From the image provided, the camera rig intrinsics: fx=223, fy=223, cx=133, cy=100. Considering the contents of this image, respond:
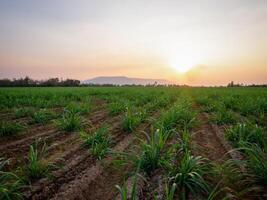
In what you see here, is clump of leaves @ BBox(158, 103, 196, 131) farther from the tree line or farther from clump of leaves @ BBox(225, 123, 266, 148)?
the tree line

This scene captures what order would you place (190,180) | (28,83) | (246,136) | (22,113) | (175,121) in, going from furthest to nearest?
(28,83)
(22,113)
(175,121)
(246,136)
(190,180)

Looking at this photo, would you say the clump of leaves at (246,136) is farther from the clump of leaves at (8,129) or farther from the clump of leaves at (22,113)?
the clump of leaves at (22,113)

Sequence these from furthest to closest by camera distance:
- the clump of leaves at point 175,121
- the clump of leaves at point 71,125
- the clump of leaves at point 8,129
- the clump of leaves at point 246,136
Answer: the clump of leaves at point 71,125 < the clump of leaves at point 175,121 < the clump of leaves at point 8,129 < the clump of leaves at point 246,136

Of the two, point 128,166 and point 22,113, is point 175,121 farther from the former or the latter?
point 22,113

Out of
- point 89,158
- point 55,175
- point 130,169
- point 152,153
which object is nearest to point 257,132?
point 152,153

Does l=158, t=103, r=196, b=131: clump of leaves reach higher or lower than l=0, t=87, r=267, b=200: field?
higher

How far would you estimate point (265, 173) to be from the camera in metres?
2.74

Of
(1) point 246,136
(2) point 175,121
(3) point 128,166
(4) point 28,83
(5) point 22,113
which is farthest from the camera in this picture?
(4) point 28,83

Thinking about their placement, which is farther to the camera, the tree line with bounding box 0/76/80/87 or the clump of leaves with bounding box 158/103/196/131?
the tree line with bounding box 0/76/80/87

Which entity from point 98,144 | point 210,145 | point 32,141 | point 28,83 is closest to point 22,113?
point 32,141

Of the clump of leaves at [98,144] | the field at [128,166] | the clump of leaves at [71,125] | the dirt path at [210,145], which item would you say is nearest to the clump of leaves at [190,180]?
the field at [128,166]

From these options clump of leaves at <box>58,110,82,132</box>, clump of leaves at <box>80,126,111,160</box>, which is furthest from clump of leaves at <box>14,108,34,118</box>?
clump of leaves at <box>80,126,111,160</box>

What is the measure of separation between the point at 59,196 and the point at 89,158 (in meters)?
1.22

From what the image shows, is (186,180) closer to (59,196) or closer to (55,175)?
(59,196)
